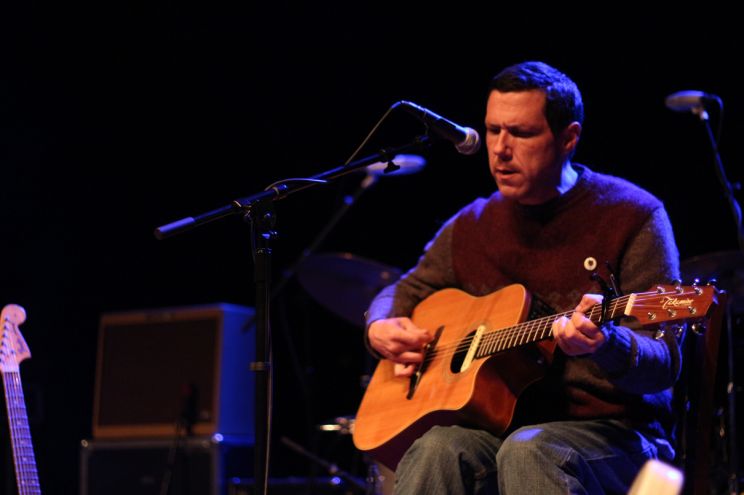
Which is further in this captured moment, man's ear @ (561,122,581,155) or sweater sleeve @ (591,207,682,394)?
man's ear @ (561,122,581,155)

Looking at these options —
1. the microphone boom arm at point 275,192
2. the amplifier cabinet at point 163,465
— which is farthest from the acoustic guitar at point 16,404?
the amplifier cabinet at point 163,465

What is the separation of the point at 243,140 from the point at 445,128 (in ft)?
11.3

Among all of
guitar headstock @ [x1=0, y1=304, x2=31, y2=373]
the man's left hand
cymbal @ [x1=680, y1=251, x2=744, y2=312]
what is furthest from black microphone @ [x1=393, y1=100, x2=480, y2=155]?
guitar headstock @ [x1=0, y1=304, x2=31, y2=373]

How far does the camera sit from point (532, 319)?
2.65 m

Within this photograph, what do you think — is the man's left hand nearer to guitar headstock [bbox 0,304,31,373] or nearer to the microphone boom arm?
the microphone boom arm

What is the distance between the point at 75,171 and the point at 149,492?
83.5 inches

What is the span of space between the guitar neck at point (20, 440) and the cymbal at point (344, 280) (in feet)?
5.20

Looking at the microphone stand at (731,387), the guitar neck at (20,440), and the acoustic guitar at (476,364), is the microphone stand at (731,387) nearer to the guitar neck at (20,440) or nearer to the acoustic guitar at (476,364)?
the acoustic guitar at (476,364)

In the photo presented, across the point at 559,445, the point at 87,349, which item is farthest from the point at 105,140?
the point at 559,445

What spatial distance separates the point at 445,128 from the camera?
8.19 ft

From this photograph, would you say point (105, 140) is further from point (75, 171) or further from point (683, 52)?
point (683, 52)

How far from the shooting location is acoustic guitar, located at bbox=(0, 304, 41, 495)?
2.91 m

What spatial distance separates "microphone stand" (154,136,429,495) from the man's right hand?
2.35ft

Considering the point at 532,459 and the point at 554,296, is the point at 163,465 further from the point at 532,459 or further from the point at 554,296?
the point at 532,459
